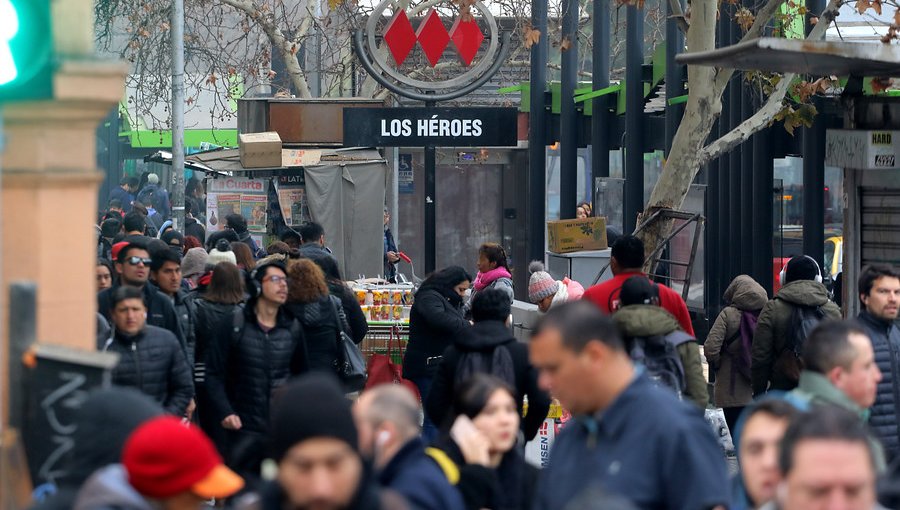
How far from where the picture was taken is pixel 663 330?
7.85m

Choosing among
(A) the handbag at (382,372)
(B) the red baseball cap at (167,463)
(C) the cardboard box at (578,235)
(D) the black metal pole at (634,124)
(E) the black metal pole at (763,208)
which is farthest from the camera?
(D) the black metal pole at (634,124)

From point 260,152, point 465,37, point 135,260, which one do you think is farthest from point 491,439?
point 260,152

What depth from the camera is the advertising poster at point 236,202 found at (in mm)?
20062

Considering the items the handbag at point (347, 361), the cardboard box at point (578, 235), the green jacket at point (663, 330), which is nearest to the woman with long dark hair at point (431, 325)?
the handbag at point (347, 361)

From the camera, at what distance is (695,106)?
11.8m

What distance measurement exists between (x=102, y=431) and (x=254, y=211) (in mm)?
16086

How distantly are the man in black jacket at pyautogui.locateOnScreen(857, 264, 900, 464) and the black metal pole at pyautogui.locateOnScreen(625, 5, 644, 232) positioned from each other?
37.9 ft

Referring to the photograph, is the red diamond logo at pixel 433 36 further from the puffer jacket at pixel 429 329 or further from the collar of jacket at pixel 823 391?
the collar of jacket at pixel 823 391

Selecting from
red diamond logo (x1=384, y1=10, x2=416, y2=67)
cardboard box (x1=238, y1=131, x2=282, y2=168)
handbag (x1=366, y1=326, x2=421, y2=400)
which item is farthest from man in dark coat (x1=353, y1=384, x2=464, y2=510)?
cardboard box (x1=238, y1=131, x2=282, y2=168)

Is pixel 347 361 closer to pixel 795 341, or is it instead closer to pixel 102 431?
pixel 795 341

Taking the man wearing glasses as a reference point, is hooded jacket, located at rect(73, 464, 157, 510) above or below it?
below

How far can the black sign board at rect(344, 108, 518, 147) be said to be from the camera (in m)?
13.2

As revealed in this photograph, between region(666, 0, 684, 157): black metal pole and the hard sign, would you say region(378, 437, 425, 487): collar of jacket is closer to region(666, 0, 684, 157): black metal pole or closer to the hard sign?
the hard sign

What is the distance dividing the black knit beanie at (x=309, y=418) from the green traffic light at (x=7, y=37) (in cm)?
200
